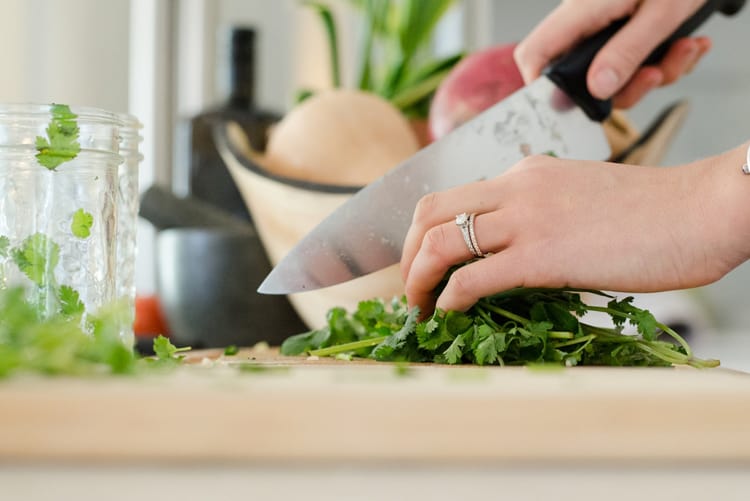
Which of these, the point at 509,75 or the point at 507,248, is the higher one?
the point at 509,75

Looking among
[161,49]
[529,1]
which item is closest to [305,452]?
[161,49]

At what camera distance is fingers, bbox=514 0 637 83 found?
1096 mm

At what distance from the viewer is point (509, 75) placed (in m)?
1.31

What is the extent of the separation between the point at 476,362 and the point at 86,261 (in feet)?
1.16

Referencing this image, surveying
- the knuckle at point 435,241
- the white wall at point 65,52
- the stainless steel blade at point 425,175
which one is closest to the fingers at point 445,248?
the knuckle at point 435,241

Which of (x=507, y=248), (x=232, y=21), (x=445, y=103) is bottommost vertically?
(x=507, y=248)

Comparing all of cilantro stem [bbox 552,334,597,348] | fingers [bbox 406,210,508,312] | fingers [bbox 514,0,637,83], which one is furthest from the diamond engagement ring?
fingers [bbox 514,0,637,83]

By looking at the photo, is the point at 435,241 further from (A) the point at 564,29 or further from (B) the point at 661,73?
(B) the point at 661,73

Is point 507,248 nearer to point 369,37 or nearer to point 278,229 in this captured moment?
point 278,229

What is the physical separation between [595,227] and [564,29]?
0.43 metres

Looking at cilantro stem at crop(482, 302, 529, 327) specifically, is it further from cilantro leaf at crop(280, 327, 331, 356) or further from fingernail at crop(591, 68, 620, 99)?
fingernail at crop(591, 68, 620, 99)

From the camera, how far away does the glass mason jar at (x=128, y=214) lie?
0.86 metres

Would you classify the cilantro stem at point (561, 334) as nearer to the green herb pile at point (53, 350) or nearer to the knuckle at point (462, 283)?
the knuckle at point (462, 283)

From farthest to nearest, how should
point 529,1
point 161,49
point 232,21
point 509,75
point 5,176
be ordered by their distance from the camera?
point 529,1, point 232,21, point 161,49, point 509,75, point 5,176
